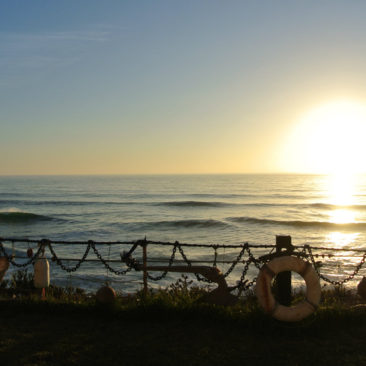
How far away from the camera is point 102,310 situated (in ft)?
22.9

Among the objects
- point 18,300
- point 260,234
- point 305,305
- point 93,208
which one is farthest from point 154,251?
point 93,208

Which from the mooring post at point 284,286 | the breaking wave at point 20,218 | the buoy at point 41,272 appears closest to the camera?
the mooring post at point 284,286

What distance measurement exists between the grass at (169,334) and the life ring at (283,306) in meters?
0.15

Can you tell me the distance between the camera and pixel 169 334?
613cm

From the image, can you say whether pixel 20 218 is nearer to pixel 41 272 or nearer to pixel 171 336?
pixel 41 272

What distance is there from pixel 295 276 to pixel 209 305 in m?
10.0

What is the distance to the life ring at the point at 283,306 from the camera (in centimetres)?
635

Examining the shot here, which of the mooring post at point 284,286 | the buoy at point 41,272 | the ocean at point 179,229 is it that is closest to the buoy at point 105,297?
the buoy at point 41,272

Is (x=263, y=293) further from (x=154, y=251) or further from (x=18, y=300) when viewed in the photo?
(x=154, y=251)

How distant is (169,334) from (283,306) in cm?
191

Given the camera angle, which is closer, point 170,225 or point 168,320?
point 168,320

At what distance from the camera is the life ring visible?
6348 mm

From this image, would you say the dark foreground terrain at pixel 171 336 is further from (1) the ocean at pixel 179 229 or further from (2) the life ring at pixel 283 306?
(1) the ocean at pixel 179 229

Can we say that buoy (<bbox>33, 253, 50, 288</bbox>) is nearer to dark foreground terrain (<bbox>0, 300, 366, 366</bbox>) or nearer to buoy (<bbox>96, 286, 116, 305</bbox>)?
dark foreground terrain (<bbox>0, 300, 366, 366</bbox>)
